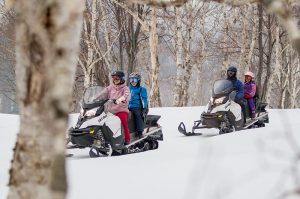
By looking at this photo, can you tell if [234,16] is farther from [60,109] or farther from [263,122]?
[60,109]

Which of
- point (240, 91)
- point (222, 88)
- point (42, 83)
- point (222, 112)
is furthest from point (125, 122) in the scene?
point (42, 83)

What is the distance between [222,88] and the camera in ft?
38.4

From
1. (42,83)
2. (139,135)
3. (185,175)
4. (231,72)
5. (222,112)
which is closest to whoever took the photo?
(42,83)

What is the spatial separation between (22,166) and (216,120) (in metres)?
9.03

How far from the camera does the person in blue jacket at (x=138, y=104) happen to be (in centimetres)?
973

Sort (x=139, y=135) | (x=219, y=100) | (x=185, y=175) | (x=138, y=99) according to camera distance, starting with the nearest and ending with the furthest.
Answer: (x=185, y=175) < (x=139, y=135) < (x=138, y=99) < (x=219, y=100)

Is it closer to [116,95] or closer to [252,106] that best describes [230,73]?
[252,106]

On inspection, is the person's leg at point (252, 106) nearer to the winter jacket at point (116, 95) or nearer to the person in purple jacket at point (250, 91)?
the person in purple jacket at point (250, 91)

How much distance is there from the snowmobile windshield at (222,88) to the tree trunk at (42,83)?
925 centimetres

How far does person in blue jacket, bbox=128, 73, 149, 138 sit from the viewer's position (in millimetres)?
9734

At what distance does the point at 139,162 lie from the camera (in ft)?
23.6

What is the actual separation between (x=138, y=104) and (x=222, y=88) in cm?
259

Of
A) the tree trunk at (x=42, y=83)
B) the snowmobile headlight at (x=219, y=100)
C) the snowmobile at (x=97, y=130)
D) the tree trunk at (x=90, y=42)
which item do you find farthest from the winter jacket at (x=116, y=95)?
the tree trunk at (x=90, y=42)

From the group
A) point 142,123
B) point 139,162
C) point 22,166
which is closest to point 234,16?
point 142,123
